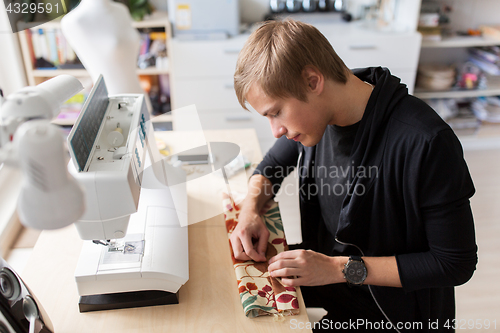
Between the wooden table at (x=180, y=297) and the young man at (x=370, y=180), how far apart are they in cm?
9

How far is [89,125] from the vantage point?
0.91m

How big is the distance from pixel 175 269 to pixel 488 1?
335 centimetres

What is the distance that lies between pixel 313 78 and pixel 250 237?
1.48ft

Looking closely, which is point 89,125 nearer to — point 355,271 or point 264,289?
point 264,289

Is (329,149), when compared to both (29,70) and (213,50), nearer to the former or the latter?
(213,50)

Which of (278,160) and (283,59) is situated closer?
(283,59)

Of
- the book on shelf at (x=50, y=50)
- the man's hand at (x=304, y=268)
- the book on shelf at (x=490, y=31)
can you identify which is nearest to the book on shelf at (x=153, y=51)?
the book on shelf at (x=50, y=50)

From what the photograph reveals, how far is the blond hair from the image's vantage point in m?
0.93

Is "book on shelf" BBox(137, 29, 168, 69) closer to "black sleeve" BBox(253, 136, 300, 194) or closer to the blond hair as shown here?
"black sleeve" BBox(253, 136, 300, 194)

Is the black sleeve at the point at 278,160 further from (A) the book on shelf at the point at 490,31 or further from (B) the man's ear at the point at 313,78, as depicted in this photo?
(A) the book on shelf at the point at 490,31

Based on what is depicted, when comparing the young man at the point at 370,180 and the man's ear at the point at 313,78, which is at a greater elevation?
the man's ear at the point at 313,78

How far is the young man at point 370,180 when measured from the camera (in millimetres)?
941

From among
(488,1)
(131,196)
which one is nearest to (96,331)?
(131,196)

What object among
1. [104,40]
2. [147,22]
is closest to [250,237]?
[104,40]
